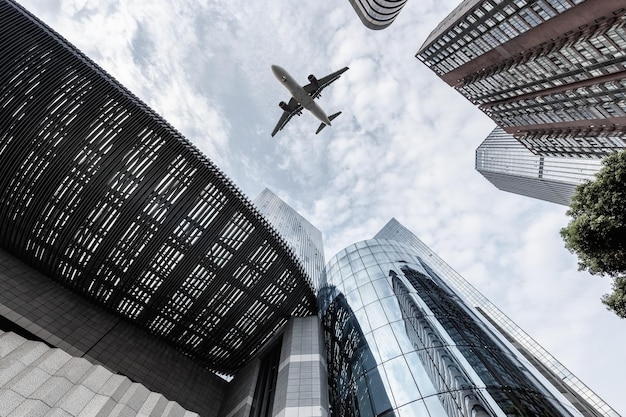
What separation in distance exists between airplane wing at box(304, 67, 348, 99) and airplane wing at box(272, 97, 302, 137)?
7.15 ft

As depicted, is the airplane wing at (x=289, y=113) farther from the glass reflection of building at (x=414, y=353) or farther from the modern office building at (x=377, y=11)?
the modern office building at (x=377, y=11)

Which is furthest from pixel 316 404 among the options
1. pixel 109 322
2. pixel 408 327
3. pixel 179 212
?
pixel 109 322

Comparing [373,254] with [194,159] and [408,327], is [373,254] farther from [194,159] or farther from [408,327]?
[194,159]

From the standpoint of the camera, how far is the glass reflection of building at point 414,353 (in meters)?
16.0

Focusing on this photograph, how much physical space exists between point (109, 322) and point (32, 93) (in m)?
19.4

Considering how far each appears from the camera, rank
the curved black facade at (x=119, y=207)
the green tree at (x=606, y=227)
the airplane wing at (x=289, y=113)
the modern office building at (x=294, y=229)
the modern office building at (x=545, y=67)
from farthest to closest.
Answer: the modern office building at (x=294, y=229), the modern office building at (x=545, y=67), the airplane wing at (x=289, y=113), the curved black facade at (x=119, y=207), the green tree at (x=606, y=227)

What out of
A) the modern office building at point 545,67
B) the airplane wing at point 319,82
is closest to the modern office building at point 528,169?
the modern office building at point 545,67

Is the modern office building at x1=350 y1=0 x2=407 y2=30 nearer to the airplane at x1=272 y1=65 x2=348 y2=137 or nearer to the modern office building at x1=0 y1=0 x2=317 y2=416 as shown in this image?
the airplane at x1=272 y1=65 x2=348 y2=137

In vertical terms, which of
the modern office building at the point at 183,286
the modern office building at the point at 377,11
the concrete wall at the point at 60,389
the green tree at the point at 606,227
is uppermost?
the modern office building at the point at 377,11

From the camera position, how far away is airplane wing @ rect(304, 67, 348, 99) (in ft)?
116

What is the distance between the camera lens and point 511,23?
48.0m

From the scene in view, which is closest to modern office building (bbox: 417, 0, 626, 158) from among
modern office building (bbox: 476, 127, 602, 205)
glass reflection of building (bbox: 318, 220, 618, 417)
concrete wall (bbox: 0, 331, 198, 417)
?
modern office building (bbox: 476, 127, 602, 205)

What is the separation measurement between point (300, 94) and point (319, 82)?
3190 mm

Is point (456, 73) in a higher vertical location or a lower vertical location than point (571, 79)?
higher
